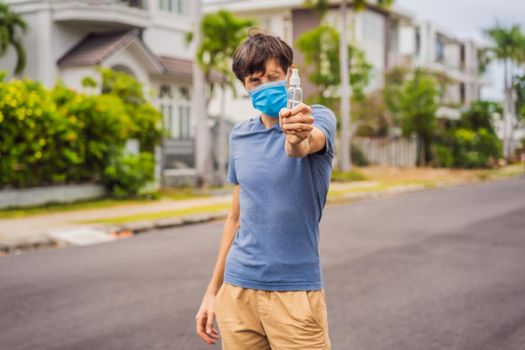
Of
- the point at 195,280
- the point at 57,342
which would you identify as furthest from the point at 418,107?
the point at 57,342

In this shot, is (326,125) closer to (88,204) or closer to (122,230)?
(122,230)

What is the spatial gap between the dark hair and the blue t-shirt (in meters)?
0.23

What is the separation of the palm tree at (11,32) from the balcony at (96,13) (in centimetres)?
117

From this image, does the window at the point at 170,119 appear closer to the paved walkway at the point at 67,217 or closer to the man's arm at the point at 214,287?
the paved walkway at the point at 67,217

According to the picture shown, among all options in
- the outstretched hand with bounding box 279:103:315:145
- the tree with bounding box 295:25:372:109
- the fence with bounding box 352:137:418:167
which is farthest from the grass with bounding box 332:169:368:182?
the outstretched hand with bounding box 279:103:315:145

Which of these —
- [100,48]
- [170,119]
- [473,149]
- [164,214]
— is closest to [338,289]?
[164,214]

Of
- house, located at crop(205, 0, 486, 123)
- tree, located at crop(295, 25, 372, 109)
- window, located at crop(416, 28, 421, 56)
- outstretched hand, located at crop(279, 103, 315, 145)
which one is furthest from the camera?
window, located at crop(416, 28, 421, 56)

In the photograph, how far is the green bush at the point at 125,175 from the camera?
17750 millimetres

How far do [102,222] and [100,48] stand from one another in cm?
1092

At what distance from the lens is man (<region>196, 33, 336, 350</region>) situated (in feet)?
9.73

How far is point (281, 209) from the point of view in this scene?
298 centimetres

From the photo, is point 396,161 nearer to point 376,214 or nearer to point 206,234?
point 376,214

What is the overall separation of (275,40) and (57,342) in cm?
396

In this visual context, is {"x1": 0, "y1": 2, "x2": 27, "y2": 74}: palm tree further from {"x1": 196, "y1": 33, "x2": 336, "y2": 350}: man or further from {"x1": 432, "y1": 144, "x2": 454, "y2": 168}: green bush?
{"x1": 196, "y1": 33, "x2": 336, "y2": 350}: man
